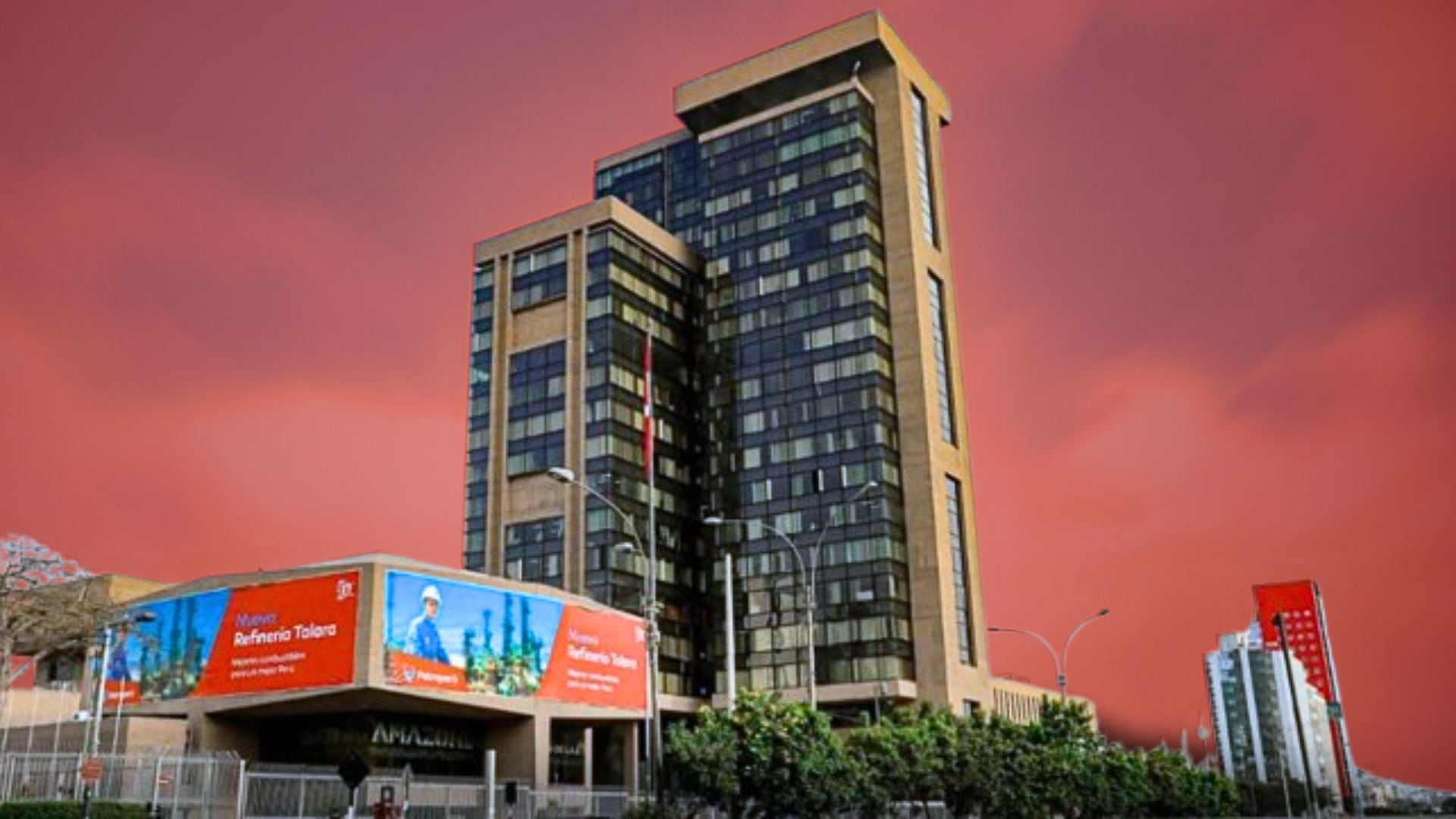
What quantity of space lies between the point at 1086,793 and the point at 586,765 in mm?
30183

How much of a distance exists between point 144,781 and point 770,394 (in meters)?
79.4

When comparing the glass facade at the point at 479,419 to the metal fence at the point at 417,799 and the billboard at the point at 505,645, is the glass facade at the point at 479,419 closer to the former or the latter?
the billboard at the point at 505,645

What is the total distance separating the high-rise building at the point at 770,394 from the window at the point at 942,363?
0.37 m

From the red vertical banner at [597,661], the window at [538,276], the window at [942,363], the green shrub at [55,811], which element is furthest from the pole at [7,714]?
the window at [942,363]

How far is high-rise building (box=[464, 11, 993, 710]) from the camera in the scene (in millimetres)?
107938

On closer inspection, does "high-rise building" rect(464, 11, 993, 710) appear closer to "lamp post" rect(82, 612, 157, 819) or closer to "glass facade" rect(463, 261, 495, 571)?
"glass facade" rect(463, 261, 495, 571)

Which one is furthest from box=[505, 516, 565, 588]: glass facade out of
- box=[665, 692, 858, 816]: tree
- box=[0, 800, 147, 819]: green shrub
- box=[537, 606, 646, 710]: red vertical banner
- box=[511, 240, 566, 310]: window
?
box=[0, 800, 147, 819]: green shrub

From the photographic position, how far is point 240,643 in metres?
60.5

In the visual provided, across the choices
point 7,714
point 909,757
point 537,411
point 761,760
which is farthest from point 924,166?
point 7,714

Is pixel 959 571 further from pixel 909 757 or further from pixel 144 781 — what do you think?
pixel 144 781

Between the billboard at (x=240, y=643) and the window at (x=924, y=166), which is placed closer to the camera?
the billboard at (x=240, y=643)

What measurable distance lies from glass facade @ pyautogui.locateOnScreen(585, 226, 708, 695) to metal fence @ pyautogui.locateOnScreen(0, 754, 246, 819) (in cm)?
6193

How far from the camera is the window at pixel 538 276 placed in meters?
120

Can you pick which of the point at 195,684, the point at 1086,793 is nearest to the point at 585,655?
the point at 195,684
